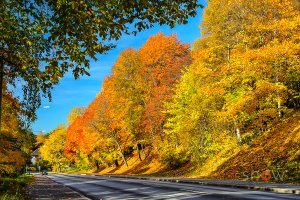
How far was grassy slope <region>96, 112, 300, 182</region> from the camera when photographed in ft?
72.0

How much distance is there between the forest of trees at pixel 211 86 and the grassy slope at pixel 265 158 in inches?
38.7

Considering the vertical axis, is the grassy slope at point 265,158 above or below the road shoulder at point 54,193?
above

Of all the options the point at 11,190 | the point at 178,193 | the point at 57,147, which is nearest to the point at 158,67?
the point at 11,190

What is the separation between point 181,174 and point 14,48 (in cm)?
3051

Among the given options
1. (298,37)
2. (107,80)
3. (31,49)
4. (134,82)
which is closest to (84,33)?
(31,49)

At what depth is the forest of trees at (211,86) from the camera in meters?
25.2

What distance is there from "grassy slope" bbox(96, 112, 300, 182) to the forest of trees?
984 millimetres

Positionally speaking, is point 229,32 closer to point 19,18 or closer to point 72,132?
point 19,18

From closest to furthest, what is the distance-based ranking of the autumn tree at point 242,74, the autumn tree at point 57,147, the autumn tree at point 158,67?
the autumn tree at point 242,74 < the autumn tree at point 158,67 < the autumn tree at point 57,147

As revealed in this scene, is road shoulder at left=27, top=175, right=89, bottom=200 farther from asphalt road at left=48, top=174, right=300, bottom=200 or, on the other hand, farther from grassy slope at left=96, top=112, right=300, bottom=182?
grassy slope at left=96, top=112, right=300, bottom=182

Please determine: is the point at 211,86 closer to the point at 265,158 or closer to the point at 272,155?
the point at 265,158

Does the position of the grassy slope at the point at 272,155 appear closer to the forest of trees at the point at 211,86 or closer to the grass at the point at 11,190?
the forest of trees at the point at 211,86

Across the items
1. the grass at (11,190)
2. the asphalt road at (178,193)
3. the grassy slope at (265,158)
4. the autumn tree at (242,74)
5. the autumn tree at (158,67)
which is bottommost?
the asphalt road at (178,193)

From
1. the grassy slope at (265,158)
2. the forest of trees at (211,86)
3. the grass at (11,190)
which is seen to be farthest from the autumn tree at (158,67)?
the grass at (11,190)
